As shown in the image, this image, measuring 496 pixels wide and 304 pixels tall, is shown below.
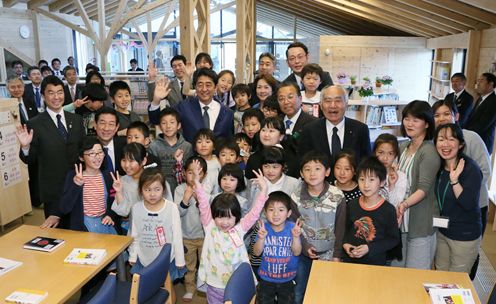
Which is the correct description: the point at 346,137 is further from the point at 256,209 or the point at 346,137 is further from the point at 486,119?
the point at 486,119

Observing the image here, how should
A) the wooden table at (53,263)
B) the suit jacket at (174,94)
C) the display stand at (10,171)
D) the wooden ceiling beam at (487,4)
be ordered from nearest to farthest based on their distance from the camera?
the wooden table at (53,263), the suit jacket at (174,94), the display stand at (10,171), the wooden ceiling beam at (487,4)

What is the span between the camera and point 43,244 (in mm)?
2795

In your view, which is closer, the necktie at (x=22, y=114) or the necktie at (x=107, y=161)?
the necktie at (x=107, y=161)

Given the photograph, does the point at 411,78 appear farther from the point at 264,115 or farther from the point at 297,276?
the point at 297,276

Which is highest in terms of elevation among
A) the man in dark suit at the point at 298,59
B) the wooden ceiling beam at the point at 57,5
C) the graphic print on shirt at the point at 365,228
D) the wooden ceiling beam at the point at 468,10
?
the wooden ceiling beam at the point at 57,5

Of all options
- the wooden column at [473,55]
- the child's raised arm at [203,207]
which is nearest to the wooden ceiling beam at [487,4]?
the wooden column at [473,55]

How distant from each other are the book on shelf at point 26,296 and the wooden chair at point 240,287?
0.99m

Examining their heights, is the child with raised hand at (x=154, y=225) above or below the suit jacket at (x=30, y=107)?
below

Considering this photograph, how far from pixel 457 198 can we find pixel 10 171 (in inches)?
186

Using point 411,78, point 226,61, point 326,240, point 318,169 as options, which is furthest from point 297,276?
point 226,61

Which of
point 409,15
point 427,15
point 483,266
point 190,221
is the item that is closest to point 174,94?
point 190,221

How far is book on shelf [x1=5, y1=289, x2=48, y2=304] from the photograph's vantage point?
85.4 inches

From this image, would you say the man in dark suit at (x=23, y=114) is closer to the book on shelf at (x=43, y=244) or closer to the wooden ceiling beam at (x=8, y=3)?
the book on shelf at (x=43, y=244)

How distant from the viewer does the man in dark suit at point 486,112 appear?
18.4 feet
